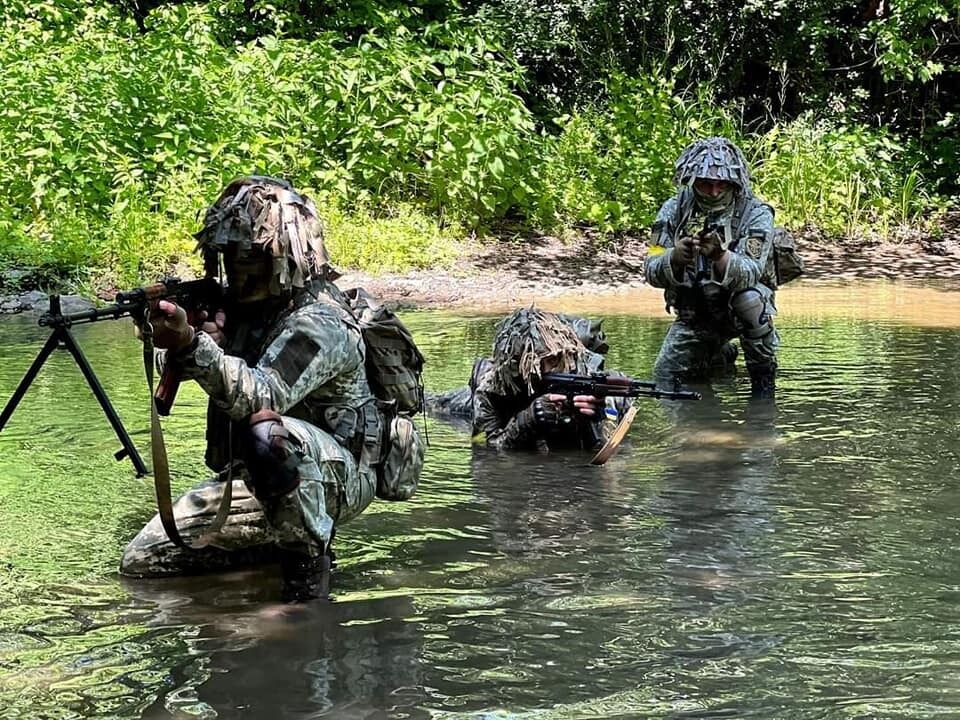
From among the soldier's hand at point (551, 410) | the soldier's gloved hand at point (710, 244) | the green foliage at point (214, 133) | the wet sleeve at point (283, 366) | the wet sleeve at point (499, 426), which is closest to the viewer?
the wet sleeve at point (283, 366)

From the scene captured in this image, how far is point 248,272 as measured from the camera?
4355 mm

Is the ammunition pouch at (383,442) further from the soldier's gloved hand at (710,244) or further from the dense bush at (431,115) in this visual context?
the dense bush at (431,115)

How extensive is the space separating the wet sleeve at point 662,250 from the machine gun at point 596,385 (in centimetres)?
153

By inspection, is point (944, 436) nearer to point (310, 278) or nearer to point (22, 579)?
point (310, 278)

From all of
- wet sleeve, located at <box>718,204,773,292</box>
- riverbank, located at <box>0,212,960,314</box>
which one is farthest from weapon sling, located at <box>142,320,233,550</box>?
riverbank, located at <box>0,212,960,314</box>

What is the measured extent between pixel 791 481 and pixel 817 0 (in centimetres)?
1327

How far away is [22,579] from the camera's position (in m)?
4.63

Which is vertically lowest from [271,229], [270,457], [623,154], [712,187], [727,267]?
[270,457]

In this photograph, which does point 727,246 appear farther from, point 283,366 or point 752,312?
point 283,366

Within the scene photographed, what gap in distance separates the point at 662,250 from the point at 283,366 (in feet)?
14.2

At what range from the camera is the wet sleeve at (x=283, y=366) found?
13.0 feet

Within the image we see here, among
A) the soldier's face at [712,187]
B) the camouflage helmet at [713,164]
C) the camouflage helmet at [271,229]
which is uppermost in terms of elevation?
the camouflage helmet at [713,164]

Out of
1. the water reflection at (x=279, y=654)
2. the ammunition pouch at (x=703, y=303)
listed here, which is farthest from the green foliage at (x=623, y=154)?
the water reflection at (x=279, y=654)

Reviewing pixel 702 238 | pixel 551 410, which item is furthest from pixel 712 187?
pixel 551 410
